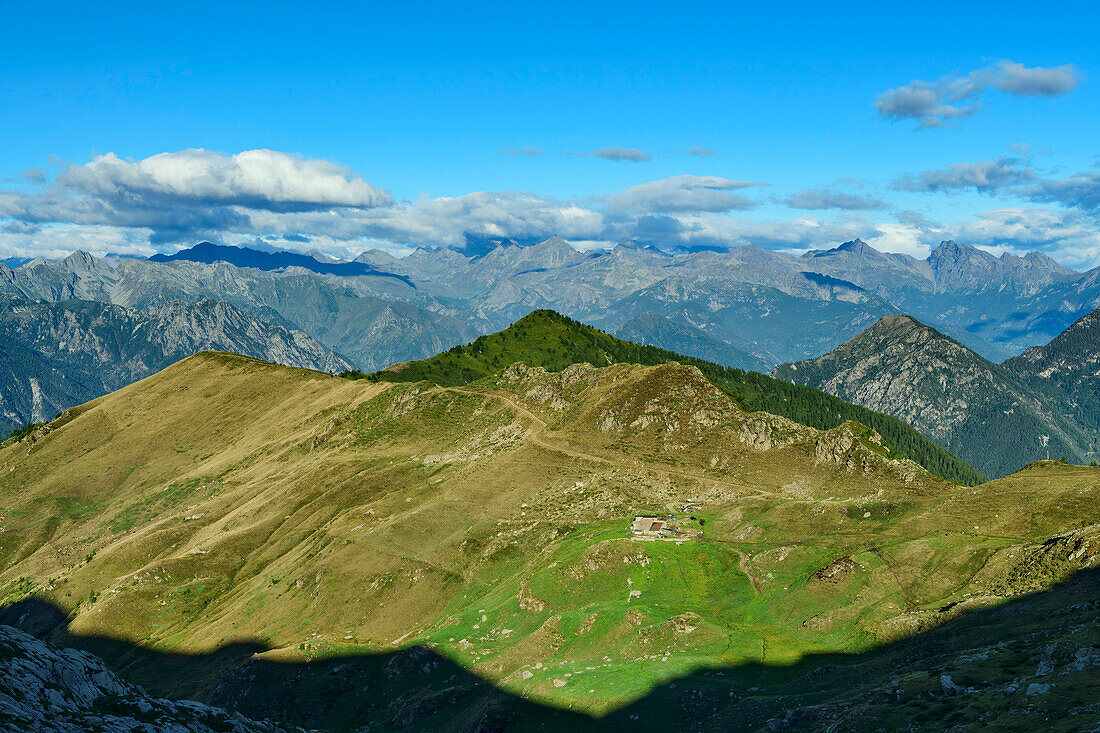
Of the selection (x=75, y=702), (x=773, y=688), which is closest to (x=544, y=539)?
(x=773, y=688)

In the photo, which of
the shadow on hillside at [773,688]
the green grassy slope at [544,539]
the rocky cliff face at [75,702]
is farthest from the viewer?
the green grassy slope at [544,539]

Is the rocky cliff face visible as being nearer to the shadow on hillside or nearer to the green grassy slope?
the shadow on hillside

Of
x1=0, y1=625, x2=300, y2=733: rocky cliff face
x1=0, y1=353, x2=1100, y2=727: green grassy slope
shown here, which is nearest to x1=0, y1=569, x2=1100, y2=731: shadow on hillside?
x1=0, y1=353, x2=1100, y2=727: green grassy slope

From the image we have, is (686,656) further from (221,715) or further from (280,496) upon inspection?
(280,496)

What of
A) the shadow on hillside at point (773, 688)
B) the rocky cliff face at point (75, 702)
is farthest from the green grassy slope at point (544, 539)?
the rocky cliff face at point (75, 702)

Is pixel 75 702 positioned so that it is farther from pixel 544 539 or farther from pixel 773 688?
pixel 544 539

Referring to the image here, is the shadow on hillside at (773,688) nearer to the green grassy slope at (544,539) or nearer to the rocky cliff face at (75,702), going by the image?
the green grassy slope at (544,539)
